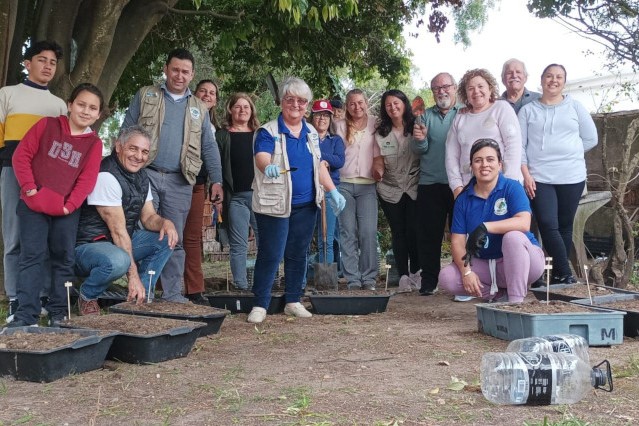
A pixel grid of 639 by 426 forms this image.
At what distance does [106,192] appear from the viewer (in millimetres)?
4750

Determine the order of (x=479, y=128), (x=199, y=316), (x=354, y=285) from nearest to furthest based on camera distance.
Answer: (x=199, y=316)
(x=479, y=128)
(x=354, y=285)

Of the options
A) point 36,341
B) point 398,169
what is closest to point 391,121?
point 398,169

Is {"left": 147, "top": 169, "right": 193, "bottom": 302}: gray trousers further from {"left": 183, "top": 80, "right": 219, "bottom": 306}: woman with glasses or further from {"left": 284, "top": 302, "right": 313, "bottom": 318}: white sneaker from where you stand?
{"left": 284, "top": 302, "right": 313, "bottom": 318}: white sneaker

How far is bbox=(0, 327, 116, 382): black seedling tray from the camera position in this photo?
3.34 m

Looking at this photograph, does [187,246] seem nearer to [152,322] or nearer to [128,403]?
A: [152,322]

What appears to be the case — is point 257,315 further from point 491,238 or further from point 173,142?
point 491,238

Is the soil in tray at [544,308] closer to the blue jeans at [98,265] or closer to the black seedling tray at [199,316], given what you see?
the black seedling tray at [199,316]

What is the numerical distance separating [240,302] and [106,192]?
55.3 inches

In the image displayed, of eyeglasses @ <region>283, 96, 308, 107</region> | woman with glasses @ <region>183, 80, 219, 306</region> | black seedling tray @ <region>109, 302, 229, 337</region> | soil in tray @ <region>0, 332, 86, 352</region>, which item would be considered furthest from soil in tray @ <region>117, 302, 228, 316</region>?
eyeglasses @ <region>283, 96, 308, 107</region>

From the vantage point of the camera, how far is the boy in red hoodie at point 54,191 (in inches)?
172

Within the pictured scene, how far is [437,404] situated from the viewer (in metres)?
2.98

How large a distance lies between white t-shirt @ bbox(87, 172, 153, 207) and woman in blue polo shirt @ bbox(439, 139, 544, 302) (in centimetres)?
227

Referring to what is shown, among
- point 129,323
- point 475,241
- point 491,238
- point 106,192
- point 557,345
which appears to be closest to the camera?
point 557,345

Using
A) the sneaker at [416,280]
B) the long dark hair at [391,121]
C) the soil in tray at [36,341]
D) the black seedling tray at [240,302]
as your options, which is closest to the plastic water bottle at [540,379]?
the soil in tray at [36,341]
